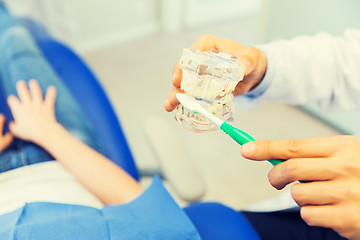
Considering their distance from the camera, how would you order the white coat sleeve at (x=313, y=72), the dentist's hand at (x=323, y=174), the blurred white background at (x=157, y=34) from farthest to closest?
the blurred white background at (x=157, y=34)
the white coat sleeve at (x=313, y=72)
the dentist's hand at (x=323, y=174)

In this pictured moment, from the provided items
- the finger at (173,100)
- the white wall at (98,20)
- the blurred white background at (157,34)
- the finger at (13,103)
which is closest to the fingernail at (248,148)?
the finger at (173,100)

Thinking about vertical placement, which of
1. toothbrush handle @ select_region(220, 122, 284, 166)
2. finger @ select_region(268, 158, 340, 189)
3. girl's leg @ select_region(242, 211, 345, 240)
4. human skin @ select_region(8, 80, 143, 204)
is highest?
toothbrush handle @ select_region(220, 122, 284, 166)

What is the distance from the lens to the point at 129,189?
0.67m

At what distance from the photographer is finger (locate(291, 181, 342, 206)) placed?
32cm

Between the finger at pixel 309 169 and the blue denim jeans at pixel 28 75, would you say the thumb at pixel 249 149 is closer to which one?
the finger at pixel 309 169

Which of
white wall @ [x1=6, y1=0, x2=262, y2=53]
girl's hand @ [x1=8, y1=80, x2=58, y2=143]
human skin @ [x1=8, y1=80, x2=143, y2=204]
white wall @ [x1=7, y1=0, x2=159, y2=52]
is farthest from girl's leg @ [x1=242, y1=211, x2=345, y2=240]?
white wall @ [x1=7, y1=0, x2=159, y2=52]

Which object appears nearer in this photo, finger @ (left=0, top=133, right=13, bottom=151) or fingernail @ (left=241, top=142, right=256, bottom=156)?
fingernail @ (left=241, top=142, right=256, bottom=156)

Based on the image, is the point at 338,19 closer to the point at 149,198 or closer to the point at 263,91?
the point at 263,91

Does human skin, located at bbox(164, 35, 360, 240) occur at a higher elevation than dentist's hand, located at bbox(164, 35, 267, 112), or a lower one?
lower

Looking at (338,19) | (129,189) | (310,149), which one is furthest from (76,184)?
(338,19)

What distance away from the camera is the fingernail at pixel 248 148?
1.08 feet

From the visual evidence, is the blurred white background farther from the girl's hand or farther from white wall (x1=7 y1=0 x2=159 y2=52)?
the girl's hand

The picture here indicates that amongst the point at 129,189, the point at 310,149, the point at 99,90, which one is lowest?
the point at 129,189

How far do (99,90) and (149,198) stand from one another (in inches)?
16.7
